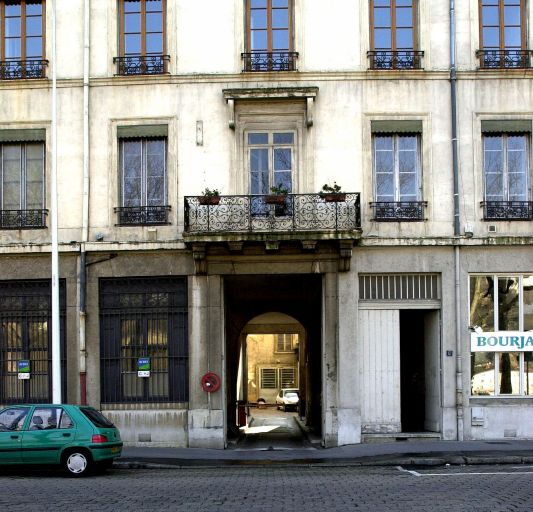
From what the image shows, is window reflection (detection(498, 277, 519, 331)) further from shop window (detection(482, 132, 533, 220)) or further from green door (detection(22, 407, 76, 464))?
green door (detection(22, 407, 76, 464))

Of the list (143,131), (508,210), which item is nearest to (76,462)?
(143,131)

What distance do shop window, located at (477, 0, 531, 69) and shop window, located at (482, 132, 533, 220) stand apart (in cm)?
175

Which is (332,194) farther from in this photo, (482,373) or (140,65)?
(140,65)

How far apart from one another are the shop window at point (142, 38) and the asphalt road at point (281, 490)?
9.88 metres

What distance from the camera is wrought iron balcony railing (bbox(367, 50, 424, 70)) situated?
21594 millimetres

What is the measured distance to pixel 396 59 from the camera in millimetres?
21625

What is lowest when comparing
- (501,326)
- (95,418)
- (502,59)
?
(95,418)

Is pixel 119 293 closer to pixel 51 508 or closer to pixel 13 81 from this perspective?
pixel 13 81

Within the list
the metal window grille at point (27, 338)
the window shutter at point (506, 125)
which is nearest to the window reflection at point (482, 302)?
the window shutter at point (506, 125)

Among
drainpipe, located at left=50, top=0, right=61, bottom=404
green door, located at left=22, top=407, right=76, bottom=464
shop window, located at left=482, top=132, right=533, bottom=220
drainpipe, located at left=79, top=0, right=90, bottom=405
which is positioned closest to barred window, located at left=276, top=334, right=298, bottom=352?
drainpipe, located at left=79, top=0, right=90, bottom=405

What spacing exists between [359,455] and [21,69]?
484 inches

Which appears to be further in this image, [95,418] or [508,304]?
[508,304]

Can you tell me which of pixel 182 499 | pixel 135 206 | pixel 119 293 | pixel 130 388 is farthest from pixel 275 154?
pixel 182 499

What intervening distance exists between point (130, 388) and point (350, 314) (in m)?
5.55
